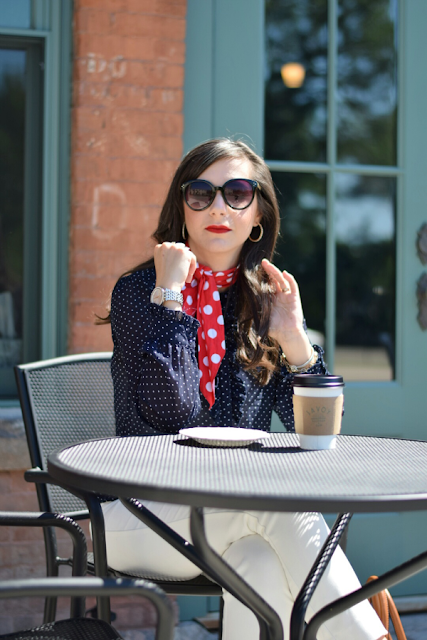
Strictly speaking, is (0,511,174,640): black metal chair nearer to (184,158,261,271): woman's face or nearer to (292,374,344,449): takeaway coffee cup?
(292,374,344,449): takeaway coffee cup

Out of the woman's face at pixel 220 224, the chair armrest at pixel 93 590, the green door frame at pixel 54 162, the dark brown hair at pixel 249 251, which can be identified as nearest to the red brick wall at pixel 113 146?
the green door frame at pixel 54 162

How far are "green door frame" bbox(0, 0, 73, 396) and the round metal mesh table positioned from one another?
1.27 meters

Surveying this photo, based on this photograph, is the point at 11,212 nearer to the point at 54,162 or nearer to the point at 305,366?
the point at 54,162

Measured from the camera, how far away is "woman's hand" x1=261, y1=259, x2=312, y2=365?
202cm

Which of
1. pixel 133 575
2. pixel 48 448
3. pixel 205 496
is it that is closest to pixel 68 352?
pixel 48 448

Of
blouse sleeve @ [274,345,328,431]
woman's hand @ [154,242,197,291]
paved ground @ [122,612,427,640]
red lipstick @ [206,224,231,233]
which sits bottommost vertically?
paved ground @ [122,612,427,640]

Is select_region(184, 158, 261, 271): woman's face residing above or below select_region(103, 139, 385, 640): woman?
above

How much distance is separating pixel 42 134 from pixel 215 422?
1460 millimetres

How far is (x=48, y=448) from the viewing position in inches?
81.7

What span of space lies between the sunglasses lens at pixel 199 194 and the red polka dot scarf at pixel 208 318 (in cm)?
20

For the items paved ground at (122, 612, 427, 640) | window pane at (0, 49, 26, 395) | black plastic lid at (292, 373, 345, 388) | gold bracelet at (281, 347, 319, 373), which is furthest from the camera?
window pane at (0, 49, 26, 395)

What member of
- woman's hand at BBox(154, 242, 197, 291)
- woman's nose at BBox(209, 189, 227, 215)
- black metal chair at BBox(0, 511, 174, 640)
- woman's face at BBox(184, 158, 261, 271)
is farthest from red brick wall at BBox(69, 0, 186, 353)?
black metal chair at BBox(0, 511, 174, 640)

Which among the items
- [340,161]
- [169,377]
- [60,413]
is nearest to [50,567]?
[60,413]

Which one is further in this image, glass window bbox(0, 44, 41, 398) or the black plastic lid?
glass window bbox(0, 44, 41, 398)
